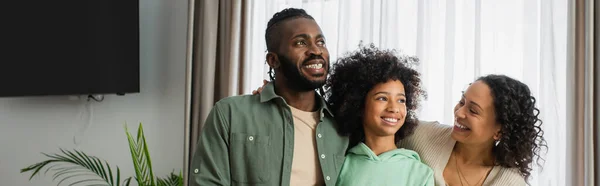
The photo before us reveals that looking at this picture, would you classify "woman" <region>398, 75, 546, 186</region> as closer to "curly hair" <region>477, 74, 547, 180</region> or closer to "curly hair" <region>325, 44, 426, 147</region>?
"curly hair" <region>477, 74, 547, 180</region>

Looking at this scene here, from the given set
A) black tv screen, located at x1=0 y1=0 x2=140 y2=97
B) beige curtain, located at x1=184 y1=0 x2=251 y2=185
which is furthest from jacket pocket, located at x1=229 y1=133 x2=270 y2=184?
black tv screen, located at x1=0 y1=0 x2=140 y2=97

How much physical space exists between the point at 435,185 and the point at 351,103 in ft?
1.14

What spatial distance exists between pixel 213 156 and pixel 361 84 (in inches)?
19.0

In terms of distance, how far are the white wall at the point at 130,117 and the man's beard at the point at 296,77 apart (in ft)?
5.34

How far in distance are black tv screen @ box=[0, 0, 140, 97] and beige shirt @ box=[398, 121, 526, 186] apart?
175 cm

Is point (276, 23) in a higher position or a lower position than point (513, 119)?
higher

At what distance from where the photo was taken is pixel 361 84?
6.03 ft

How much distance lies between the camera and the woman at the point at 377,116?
→ 1769mm

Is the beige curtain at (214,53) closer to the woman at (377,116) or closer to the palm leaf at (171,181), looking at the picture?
the palm leaf at (171,181)

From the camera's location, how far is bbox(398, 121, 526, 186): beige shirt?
182 centimetres

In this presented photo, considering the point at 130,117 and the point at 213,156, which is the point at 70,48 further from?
the point at 213,156

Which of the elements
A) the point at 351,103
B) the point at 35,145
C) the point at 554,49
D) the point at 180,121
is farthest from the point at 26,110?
the point at 554,49

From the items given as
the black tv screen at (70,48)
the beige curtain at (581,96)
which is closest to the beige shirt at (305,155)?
the beige curtain at (581,96)

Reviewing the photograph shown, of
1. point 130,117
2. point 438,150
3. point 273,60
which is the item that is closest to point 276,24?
point 273,60
